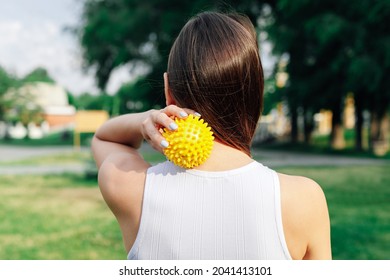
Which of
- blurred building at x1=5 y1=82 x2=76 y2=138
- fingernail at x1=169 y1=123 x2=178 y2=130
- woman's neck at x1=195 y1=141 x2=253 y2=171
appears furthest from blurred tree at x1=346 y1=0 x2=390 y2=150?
blurred building at x1=5 y1=82 x2=76 y2=138

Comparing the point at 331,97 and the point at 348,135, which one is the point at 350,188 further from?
the point at 348,135

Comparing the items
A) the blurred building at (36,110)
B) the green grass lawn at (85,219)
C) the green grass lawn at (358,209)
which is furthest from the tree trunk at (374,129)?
the blurred building at (36,110)

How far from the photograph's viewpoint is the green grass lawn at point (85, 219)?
518cm

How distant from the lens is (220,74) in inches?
47.3

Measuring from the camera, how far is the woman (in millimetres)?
1171

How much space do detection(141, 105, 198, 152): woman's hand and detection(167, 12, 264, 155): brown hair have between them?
6 cm

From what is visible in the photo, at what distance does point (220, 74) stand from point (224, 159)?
227 mm

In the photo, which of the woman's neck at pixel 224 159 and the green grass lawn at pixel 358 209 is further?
the green grass lawn at pixel 358 209

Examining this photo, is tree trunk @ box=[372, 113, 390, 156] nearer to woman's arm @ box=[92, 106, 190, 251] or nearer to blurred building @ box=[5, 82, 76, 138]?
woman's arm @ box=[92, 106, 190, 251]

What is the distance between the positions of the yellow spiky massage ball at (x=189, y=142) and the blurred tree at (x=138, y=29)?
1991 cm

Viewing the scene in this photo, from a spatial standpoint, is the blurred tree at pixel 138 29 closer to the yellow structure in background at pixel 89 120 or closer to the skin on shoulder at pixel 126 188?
the yellow structure in background at pixel 89 120

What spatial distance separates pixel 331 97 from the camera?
20.1m
